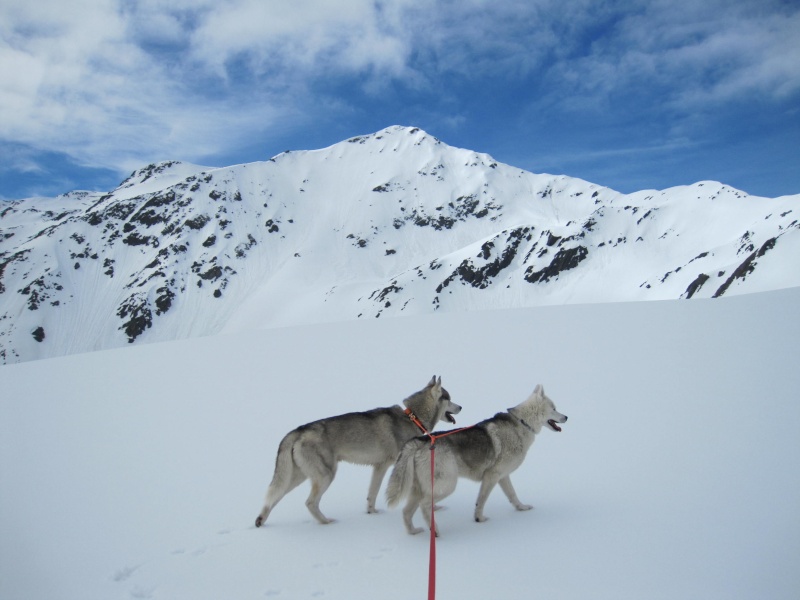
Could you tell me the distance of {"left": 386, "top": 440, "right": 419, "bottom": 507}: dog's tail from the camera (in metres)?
5.33

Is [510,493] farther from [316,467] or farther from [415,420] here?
[316,467]

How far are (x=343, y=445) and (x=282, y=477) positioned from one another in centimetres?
76

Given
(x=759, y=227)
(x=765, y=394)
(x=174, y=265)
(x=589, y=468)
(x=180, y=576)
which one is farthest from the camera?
(x=174, y=265)

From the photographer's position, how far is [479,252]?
157750 millimetres

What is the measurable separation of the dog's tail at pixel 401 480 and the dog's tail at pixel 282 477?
116 cm

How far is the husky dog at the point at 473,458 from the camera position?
534 cm

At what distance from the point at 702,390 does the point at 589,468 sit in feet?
12.6

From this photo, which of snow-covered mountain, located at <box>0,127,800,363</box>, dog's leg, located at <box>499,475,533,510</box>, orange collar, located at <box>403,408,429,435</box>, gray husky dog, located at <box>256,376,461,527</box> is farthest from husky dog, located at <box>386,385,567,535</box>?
snow-covered mountain, located at <box>0,127,800,363</box>

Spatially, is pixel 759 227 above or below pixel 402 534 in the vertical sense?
above

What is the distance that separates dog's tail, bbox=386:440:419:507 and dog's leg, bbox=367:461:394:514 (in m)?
1.00

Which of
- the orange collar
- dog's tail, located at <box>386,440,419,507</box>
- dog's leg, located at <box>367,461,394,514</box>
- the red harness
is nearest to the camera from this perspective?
the red harness

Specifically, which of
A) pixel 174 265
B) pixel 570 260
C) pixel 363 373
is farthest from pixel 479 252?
pixel 363 373

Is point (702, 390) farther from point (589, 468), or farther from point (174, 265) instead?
point (174, 265)

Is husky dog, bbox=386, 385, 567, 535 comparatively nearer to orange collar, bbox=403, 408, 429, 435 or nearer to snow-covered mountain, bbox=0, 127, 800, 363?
orange collar, bbox=403, 408, 429, 435
